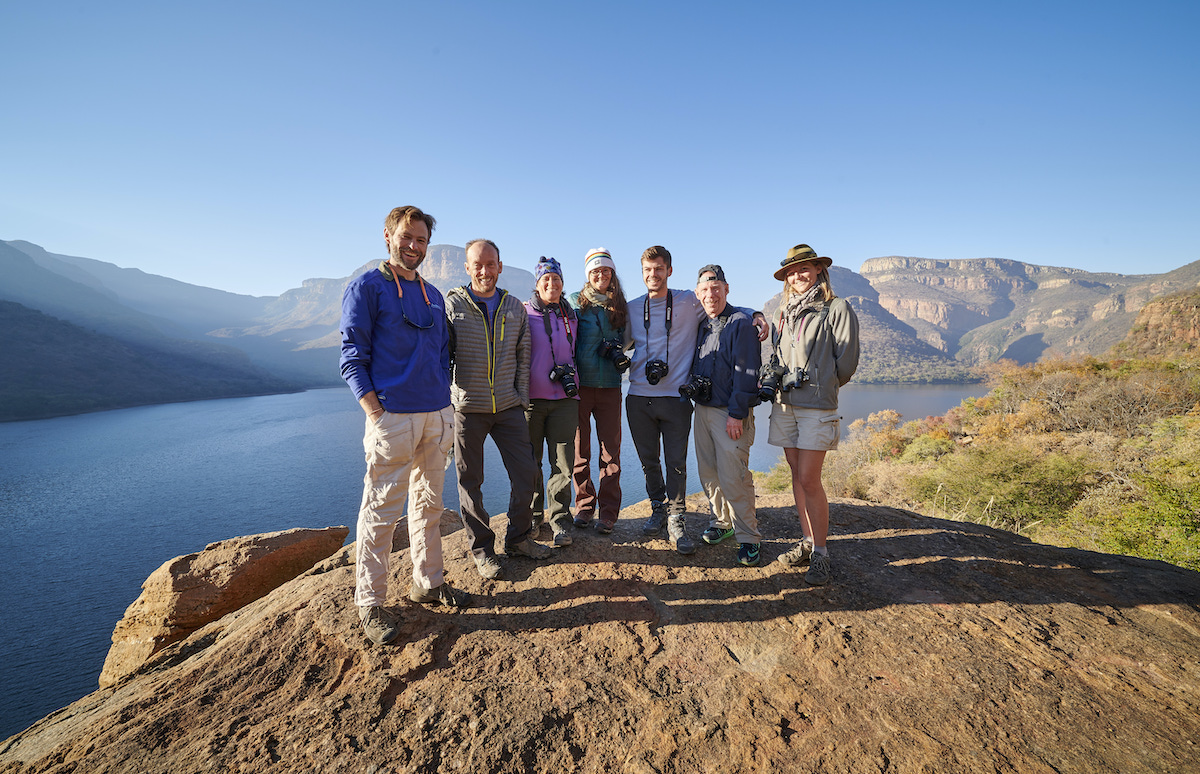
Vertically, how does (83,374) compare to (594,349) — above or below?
below

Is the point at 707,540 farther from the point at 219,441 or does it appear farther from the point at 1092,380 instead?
the point at 219,441

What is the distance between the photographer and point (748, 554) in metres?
3.62

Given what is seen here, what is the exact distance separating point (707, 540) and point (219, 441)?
55.8 metres

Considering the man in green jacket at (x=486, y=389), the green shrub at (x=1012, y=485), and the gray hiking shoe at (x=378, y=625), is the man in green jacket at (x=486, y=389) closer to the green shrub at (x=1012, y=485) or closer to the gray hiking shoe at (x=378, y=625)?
the gray hiking shoe at (x=378, y=625)

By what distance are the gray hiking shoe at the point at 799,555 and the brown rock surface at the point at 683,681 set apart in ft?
0.27

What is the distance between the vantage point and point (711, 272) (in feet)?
12.2

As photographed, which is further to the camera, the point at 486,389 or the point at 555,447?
the point at 555,447

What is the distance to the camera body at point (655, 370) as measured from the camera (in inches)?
147

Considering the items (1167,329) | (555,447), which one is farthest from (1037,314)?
(555,447)

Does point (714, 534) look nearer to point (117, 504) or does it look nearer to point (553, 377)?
point (553, 377)

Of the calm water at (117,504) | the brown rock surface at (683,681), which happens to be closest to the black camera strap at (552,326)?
the brown rock surface at (683,681)

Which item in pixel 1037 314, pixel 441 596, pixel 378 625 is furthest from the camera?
pixel 1037 314

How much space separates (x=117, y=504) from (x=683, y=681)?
40568 millimetres

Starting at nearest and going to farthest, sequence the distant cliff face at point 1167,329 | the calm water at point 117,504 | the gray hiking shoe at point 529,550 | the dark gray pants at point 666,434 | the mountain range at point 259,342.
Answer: the gray hiking shoe at point 529,550 < the dark gray pants at point 666,434 < the calm water at point 117,504 < the distant cliff face at point 1167,329 < the mountain range at point 259,342
